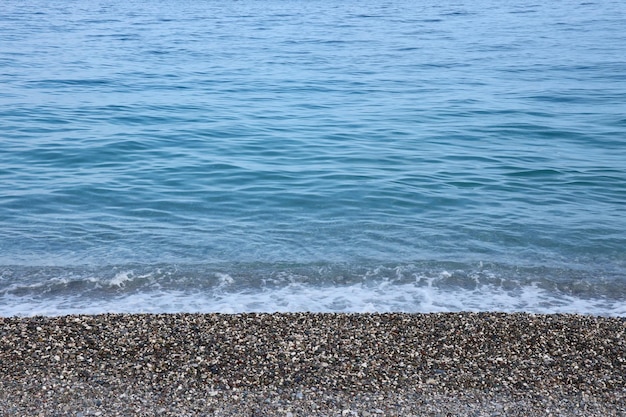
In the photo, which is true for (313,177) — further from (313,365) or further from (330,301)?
(313,365)

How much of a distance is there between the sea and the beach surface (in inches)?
47.2

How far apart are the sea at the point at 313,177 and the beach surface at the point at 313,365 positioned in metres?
1.20

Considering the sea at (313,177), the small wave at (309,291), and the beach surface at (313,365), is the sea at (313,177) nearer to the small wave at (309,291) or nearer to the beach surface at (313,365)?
the small wave at (309,291)

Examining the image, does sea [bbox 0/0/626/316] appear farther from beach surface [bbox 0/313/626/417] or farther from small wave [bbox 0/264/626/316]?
beach surface [bbox 0/313/626/417]

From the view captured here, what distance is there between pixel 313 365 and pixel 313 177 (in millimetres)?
8160

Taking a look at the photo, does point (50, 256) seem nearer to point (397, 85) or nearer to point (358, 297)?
point (358, 297)

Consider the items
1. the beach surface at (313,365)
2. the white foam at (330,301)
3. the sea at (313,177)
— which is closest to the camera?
the beach surface at (313,365)

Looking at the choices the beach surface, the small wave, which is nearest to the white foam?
the small wave

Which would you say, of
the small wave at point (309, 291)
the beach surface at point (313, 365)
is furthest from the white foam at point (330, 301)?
the beach surface at point (313, 365)

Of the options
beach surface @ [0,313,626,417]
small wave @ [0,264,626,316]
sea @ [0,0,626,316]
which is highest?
beach surface @ [0,313,626,417]

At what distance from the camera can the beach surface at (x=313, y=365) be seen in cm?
533

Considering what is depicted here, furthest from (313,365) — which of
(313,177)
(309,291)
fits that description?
(313,177)

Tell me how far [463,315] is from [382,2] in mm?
46989

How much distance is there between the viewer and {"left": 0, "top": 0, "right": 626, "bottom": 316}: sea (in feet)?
28.5
